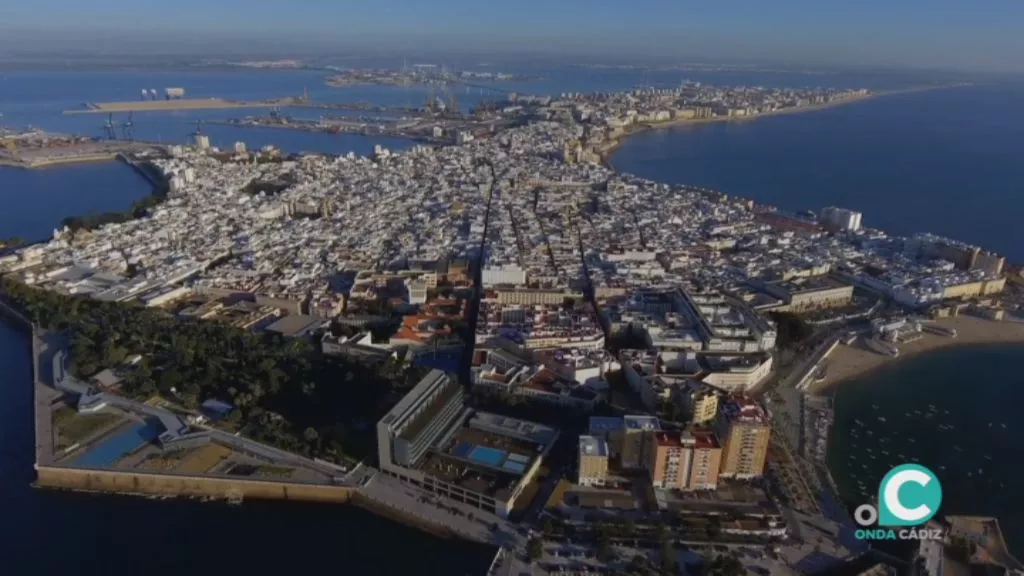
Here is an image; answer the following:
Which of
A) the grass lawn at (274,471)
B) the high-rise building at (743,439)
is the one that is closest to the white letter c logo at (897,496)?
the high-rise building at (743,439)

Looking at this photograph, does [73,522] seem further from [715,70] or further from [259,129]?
[715,70]

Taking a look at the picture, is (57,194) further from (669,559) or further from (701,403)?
(669,559)

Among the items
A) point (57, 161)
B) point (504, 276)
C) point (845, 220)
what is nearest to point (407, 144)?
point (57, 161)

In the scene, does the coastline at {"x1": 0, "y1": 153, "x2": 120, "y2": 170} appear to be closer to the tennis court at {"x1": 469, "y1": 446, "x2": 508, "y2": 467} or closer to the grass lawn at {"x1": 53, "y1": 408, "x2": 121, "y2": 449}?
the grass lawn at {"x1": 53, "y1": 408, "x2": 121, "y2": 449}

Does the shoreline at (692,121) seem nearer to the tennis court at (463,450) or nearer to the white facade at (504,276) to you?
the white facade at (504,276)

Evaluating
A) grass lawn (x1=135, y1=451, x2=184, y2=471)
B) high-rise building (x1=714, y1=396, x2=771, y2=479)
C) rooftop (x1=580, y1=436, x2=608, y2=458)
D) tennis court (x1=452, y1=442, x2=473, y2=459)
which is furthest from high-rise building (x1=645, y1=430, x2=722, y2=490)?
grass lawn (x1=135, y1=451, x2=184, y2=471)
